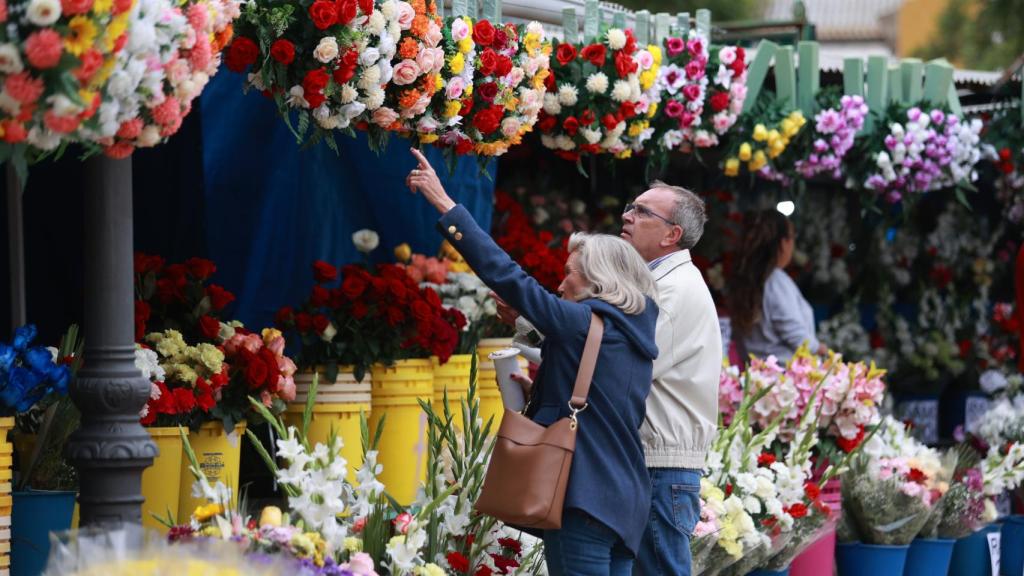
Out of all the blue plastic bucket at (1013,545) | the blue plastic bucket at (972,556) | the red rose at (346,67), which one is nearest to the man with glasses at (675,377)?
the red rose at (346,67)

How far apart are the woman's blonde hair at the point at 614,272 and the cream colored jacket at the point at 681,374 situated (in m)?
0.23

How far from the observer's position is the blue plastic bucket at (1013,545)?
279 inches

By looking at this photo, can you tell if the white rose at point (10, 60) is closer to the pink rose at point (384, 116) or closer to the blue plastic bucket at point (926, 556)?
the pink rose at point (384, 116)

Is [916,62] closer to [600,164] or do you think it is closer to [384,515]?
[600,164]

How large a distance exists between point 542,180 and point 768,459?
7.64 feet

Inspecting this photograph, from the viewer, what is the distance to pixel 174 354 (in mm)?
4234

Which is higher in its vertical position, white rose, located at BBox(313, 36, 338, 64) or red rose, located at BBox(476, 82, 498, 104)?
white rose, located at BBox(313, 36, 338, 64)

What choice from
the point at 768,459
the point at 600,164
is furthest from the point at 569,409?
the point at 600,164

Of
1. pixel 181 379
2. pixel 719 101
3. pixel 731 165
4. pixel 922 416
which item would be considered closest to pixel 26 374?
pixel 181 379

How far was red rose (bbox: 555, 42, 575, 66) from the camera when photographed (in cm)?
501

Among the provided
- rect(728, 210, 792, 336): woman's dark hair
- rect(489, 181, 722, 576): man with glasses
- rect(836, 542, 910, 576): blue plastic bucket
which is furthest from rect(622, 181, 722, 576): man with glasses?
→ rect(728, 210, 792, 336): woman's dark hair

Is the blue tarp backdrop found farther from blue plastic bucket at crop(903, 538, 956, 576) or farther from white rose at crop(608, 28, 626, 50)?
blue plastic bucket at crop(903, 538, 956, 576)

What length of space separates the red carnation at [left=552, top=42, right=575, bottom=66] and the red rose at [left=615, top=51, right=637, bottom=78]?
0.51 feet

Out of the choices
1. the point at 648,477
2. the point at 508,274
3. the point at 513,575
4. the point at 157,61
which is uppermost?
the point at 157,61
